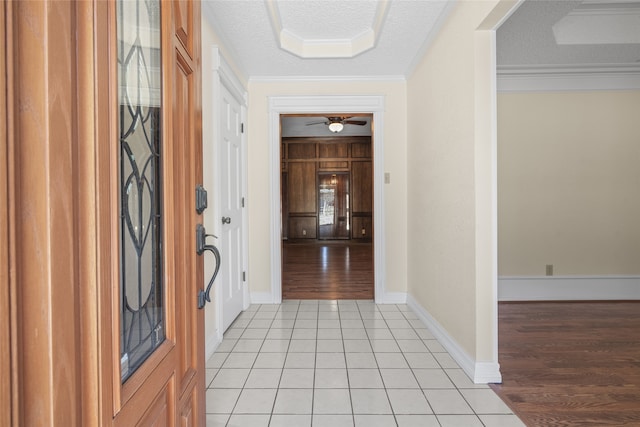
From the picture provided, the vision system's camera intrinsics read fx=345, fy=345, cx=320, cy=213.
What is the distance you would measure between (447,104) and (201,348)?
2.34 meters

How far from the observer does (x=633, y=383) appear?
82.7 inches

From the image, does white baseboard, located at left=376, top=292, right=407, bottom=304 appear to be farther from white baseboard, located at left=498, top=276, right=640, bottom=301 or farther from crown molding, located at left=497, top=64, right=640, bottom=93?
crown molding, located at left=497, top=64, right=640, bottom=93

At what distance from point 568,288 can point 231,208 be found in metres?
3.79

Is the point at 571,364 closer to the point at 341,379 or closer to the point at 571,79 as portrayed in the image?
the point at 341,379

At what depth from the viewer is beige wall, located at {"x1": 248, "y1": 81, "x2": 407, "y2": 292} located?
3.84 m

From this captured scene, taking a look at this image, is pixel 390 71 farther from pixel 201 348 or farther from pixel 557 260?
pixel 201 348

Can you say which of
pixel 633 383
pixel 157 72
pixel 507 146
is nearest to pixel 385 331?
pixel 633 383

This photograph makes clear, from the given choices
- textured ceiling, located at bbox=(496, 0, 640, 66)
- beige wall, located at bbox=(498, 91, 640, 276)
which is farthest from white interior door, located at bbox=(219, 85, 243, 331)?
beige wall, located at bbox=(498, 91, 640, 276)

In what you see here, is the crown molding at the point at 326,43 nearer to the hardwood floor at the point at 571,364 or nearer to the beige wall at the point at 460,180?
the beige wall at the point at 460,180

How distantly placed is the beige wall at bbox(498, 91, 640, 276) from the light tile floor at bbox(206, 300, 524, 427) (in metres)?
1.86

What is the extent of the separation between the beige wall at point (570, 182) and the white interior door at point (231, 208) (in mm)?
2886

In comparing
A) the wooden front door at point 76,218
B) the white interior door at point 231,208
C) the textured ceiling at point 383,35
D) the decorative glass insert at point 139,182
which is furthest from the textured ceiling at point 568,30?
the wooden front door at point 76,218

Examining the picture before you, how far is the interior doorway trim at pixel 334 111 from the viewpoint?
3.83 metres

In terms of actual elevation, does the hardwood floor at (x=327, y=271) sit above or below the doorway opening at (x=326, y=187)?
below
